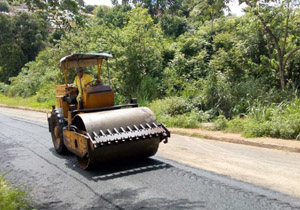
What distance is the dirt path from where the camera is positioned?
6184 millimetres

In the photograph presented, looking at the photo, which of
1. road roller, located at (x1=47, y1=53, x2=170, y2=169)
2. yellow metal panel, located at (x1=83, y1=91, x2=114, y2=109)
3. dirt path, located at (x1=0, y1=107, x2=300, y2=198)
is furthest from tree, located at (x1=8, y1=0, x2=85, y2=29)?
dirt path, located at (x1=0, y1=107, x2=300, y2=198)

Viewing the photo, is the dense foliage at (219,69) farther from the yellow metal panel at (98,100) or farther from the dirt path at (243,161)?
the yellow metal panel at (98,100)

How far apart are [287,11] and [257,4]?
1038 mm

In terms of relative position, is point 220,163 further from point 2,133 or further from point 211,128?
point 2,133

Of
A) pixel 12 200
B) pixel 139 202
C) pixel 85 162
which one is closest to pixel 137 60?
pixel 85 162

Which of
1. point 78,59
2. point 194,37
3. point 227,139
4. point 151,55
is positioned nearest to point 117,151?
point 78,59

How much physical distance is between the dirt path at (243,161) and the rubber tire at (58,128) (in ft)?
7.71

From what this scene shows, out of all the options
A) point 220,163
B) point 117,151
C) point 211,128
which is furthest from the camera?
point 211,128

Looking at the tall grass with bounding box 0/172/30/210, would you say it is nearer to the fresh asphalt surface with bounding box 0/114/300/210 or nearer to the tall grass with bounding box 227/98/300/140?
the fresh asphalt surface with bounding box 0/114/300/210

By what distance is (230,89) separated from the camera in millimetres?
14016

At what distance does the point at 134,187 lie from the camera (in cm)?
609

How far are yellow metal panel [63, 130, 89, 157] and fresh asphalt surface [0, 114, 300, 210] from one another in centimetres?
41

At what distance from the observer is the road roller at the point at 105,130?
682 centimetres

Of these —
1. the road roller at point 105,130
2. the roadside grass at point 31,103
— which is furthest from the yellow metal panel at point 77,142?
the roadside grass at point 31,103
